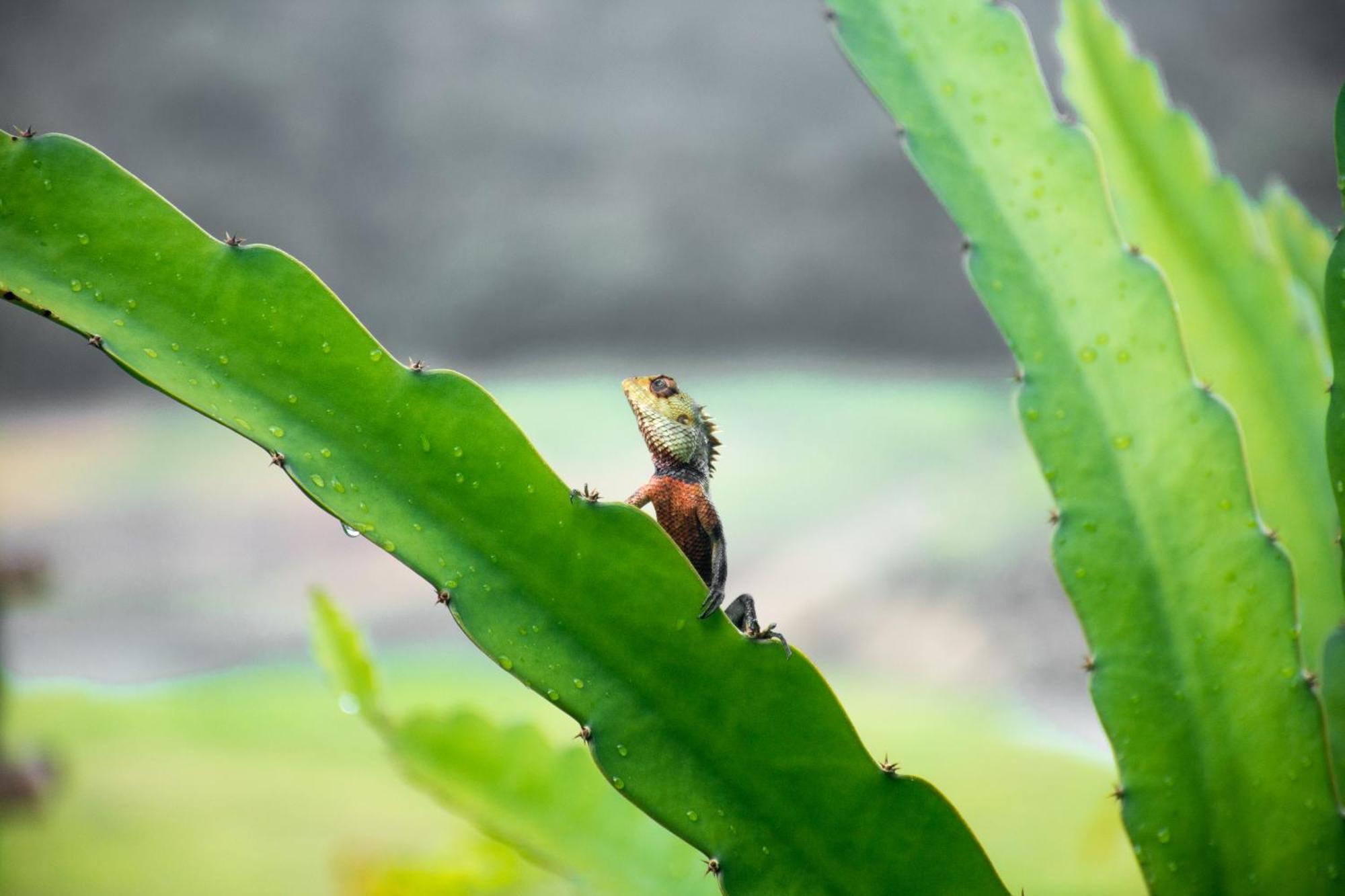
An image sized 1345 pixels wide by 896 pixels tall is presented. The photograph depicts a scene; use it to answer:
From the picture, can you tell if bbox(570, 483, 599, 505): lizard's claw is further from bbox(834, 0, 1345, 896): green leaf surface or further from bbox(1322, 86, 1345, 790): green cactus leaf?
bbox(1322, 86, 1345, 790): green cactus leaf

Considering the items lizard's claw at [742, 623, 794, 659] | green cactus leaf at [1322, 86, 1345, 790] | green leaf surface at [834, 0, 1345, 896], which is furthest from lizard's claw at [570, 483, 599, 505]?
green cactus leaf at [1322, 86, 1345, 790]

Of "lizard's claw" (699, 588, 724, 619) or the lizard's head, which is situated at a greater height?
the lizard's head

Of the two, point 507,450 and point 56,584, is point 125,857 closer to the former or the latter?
point 56,584

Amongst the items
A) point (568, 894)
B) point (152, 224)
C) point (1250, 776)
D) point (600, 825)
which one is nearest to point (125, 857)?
point (568, 894)

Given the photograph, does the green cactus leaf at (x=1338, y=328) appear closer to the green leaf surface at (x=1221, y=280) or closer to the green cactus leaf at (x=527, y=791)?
the green leaf surface at (x=1221, y=280)

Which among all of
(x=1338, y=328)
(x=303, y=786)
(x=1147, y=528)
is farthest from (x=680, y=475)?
(x=303, y=786)

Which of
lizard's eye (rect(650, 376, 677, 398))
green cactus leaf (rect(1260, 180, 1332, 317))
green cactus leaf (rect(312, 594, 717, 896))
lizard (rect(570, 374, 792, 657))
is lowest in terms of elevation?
green cactus leaf (rect(312, 594, 717, 896))
